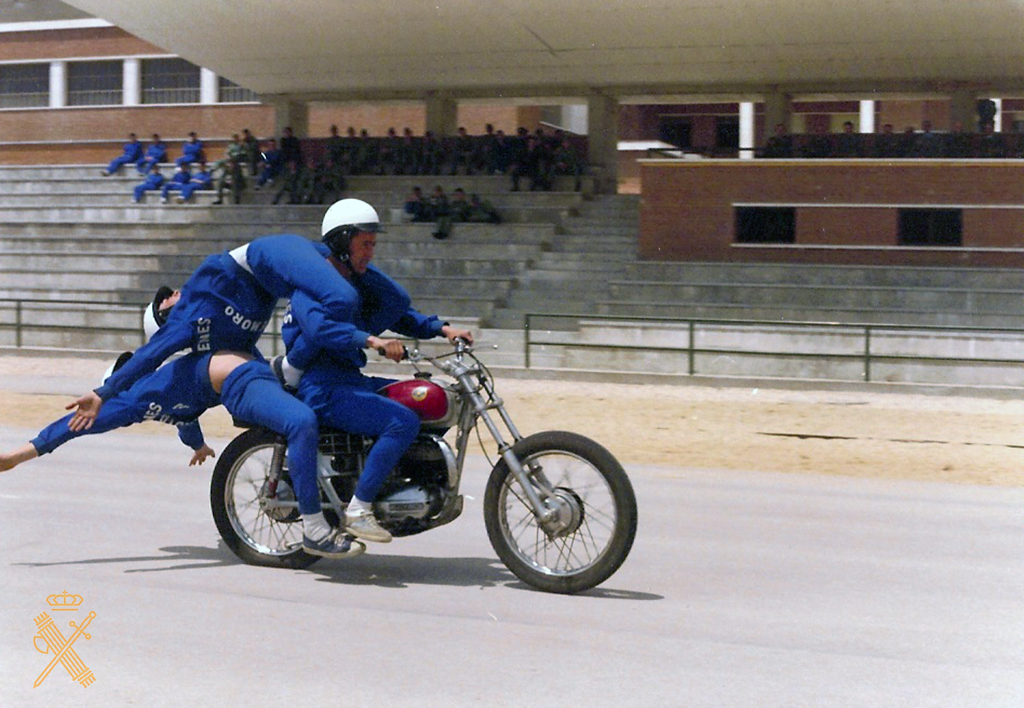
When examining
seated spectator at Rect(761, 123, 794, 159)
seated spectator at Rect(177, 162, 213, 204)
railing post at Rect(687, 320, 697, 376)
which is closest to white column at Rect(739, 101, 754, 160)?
seated spectator at Rect(761, 123, 794, 159)

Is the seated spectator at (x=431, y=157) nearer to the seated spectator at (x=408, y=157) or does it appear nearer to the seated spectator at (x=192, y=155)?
the seated spectator at (x=408, y=157)

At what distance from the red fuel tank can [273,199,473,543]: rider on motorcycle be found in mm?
77

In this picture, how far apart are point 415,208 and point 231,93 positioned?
1649 cm

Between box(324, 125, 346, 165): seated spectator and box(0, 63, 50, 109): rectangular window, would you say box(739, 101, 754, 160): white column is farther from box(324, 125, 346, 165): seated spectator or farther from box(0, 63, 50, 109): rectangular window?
box(0, 63, 50, 109): rectangular window

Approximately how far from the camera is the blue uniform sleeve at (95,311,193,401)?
698 centimetres

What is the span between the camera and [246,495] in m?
7.19

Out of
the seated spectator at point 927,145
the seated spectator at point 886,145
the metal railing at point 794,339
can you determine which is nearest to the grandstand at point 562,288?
the metal railing at point 794,339

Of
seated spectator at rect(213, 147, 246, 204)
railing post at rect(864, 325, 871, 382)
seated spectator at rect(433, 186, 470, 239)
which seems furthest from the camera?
seated spectator at rect(213, 147, 246, 204)

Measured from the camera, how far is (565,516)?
6469mm

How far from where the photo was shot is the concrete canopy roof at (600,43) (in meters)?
A: 30.2

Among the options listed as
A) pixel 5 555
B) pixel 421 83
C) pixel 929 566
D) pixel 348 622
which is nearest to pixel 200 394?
pixel 5 555

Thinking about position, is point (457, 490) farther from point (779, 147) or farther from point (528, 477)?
point (779, 147)

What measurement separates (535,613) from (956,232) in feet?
82.9

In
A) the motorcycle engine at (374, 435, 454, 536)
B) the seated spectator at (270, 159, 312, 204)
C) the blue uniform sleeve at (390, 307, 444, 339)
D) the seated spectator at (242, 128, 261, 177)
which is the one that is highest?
the seated spectator at (242, 128, 261, 177)
